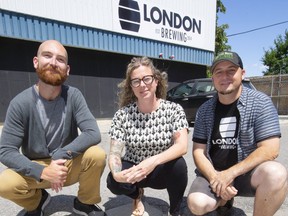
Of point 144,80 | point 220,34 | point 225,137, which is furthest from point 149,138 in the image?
point 220,34

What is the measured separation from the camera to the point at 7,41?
7363 millimetres

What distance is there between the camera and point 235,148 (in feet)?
6.81

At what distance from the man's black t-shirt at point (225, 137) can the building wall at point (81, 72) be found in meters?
6.54

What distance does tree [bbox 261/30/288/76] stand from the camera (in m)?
30.0

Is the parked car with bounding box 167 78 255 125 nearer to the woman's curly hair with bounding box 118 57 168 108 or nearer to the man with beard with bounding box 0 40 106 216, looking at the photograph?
the woman's curly hair with bounding box 118 57 168 108

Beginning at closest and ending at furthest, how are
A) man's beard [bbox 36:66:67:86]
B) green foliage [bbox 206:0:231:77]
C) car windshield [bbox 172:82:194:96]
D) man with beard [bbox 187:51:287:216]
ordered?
man with beard [bbox 187:51:287:216]
man's beard [bbox 36:66:67:86]
car windshield [bbox 172:82:194:96]
green foliage [bbox 206:0:231:77]

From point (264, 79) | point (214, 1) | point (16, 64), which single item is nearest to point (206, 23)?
point (214, 1)

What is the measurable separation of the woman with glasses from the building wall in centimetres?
640

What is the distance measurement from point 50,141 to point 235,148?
1.56 m

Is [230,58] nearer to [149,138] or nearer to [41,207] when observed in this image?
[149,138]

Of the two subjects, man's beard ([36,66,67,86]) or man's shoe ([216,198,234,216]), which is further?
man's shoe ([216,198,234,216])

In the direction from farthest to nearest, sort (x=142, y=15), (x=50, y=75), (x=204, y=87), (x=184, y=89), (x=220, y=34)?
(x=220, y=34)
(x=142, y=15)
(x=184, y=89)
(x=204, y=87)
(x=50, y=75)

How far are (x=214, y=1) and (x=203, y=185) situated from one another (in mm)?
12546

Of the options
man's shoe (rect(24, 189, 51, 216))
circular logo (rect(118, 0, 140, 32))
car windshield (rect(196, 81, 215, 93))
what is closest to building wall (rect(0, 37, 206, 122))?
circular logo (rect(118, 0, 140, 32))
